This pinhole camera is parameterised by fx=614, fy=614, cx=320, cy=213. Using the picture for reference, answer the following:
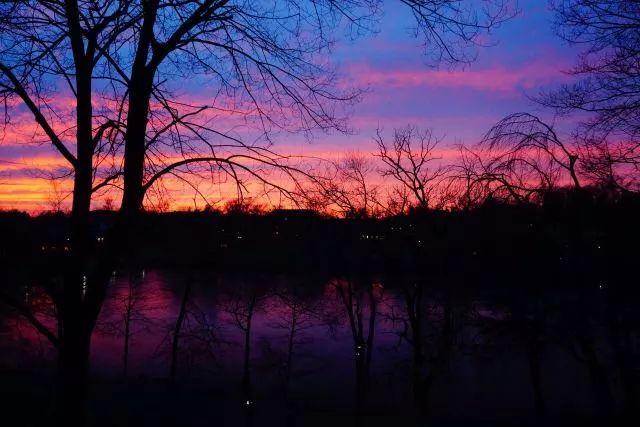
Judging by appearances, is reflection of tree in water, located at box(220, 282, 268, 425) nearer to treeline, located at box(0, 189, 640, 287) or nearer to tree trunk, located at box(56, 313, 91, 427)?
treeline, located at box(0, 189, 640, 287)

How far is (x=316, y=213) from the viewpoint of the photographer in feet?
18.2

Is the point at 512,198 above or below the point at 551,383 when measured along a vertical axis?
above

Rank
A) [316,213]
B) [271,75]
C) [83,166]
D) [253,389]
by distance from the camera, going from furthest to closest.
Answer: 1. [253,389]
2. [316,213]
3. [271,75]
4. [83,166]

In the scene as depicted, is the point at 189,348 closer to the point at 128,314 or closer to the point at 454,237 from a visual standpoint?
the point at 128,314

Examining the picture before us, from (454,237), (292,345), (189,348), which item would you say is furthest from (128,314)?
(454,237)

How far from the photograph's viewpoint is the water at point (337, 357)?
702 inches

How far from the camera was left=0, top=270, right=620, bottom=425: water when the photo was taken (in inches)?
702

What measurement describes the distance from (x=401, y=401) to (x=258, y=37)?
20.8 m

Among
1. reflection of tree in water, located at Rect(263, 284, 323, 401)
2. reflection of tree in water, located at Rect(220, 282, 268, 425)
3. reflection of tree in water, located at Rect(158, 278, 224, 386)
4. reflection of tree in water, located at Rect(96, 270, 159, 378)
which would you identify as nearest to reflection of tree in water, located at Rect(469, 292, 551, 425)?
reflection of tree in water, located at Rect(263, 284, 323, 401)

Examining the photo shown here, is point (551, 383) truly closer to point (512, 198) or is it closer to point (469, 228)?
point (469, 228)

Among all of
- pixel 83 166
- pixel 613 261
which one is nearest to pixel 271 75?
pixel 83 166

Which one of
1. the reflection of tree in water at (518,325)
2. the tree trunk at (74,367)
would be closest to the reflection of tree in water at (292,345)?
the reflection of tree in water at (518,325)

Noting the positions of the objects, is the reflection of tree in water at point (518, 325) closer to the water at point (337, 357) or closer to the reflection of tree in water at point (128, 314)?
the water at point (337, 357)

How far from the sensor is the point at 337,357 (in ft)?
98.1
